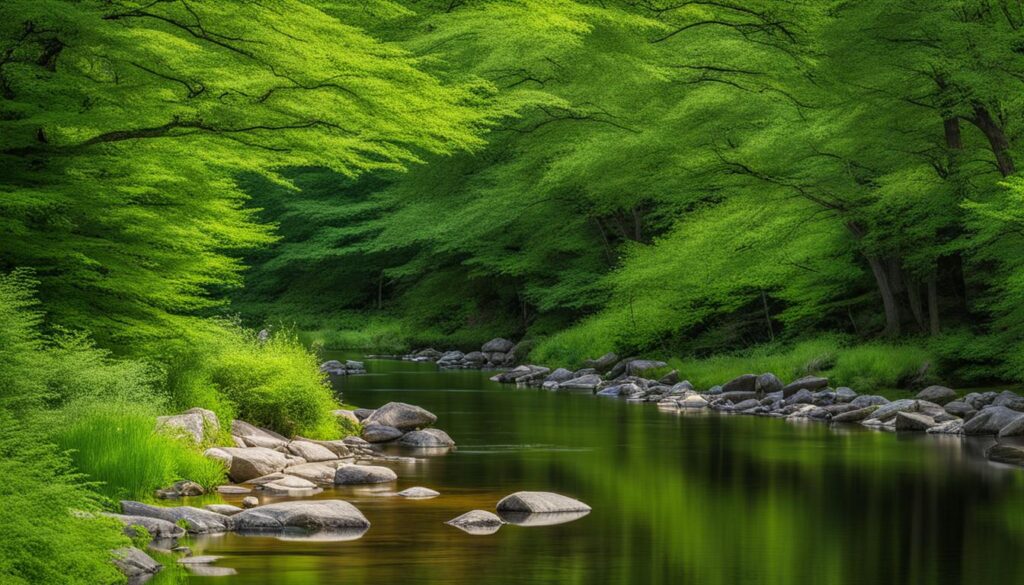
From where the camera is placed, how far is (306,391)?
61.9 ft

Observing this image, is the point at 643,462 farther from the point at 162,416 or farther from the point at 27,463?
the point at 27,463

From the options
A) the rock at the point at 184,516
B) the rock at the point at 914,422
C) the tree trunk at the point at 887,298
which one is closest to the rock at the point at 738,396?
the tree trunk at the point at 887,298

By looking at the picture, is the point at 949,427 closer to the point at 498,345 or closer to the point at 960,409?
the point at 960,409

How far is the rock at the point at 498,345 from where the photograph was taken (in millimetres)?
42000

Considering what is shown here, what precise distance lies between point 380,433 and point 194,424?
5.22 m

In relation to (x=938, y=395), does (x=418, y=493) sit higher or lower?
lower

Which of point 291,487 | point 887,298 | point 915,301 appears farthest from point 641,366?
point 291,487

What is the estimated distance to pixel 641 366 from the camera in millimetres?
32594

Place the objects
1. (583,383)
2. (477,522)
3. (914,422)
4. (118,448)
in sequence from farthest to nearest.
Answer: (583,383)
(914,422)
(118,448)
(477,522)

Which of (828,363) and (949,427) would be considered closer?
(949,427)

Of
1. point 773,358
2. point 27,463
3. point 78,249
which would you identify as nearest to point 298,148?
point 78,249

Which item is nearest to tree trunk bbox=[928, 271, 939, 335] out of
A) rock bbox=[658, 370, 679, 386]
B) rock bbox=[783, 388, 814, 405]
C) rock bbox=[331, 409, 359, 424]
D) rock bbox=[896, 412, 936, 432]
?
rock bbox=[783, 388, 814, 405]

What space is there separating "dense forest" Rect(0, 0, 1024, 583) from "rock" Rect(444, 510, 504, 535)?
2957mm

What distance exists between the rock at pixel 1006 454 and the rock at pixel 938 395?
5749 mm
